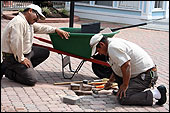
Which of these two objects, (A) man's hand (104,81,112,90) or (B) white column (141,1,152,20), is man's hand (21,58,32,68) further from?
(B) white column (141,1,152,20)

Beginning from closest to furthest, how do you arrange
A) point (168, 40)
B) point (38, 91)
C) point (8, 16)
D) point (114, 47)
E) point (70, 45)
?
1. point (114, 47)
2. point (38, 91)
3. point (70, 45)
4. point (168, 40)
5. point (8, 16)

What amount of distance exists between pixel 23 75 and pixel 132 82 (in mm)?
1822

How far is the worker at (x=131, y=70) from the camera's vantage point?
17.9 ft

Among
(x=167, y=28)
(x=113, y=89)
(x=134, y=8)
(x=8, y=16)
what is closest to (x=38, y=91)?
(x=113, y=89)

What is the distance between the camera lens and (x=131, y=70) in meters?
5.72

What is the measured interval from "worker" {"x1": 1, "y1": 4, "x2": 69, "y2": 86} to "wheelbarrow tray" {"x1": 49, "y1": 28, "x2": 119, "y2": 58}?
0.13 meters

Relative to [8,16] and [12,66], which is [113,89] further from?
[8,16]

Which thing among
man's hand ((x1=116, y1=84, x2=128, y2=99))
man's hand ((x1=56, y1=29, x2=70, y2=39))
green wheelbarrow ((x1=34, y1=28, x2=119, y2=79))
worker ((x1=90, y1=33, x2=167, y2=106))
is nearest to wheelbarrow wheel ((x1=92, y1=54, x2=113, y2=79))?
green wheelbarrow ((x1=34, y1=28, x2=119, y2=79))

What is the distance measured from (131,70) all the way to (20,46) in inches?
71.8

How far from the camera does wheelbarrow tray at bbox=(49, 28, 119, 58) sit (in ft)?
21.7

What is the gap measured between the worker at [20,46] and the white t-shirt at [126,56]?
4.37 ft

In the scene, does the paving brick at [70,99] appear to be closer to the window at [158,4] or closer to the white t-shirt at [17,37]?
the white t-shirt at [17,37]

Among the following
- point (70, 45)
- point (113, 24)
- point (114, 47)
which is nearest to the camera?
point (114, 47)

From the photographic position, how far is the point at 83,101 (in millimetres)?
5746
